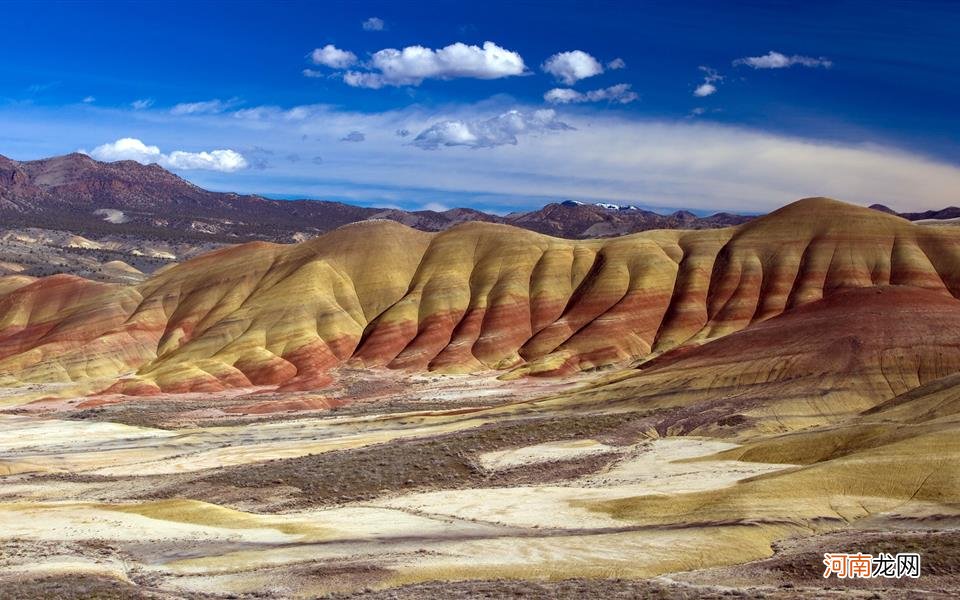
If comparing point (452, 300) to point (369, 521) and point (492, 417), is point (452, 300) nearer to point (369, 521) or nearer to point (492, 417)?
point (492, 417)

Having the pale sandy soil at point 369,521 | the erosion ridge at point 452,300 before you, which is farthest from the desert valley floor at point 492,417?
the erosion ridge at point 452,300

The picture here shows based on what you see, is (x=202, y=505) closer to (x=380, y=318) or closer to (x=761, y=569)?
(x=761, y=569)

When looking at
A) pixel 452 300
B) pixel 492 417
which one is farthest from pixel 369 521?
pixel 452 300

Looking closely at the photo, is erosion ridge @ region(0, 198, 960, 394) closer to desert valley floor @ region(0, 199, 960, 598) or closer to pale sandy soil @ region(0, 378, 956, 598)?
desert valley floor @ region(0, 199, 960, 598)

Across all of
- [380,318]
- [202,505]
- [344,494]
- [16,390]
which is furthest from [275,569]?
[380,318]

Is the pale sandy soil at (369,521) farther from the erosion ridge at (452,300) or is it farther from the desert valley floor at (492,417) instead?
the erosion ridge at (452,300)

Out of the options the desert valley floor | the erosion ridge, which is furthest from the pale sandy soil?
the erosion ridge
